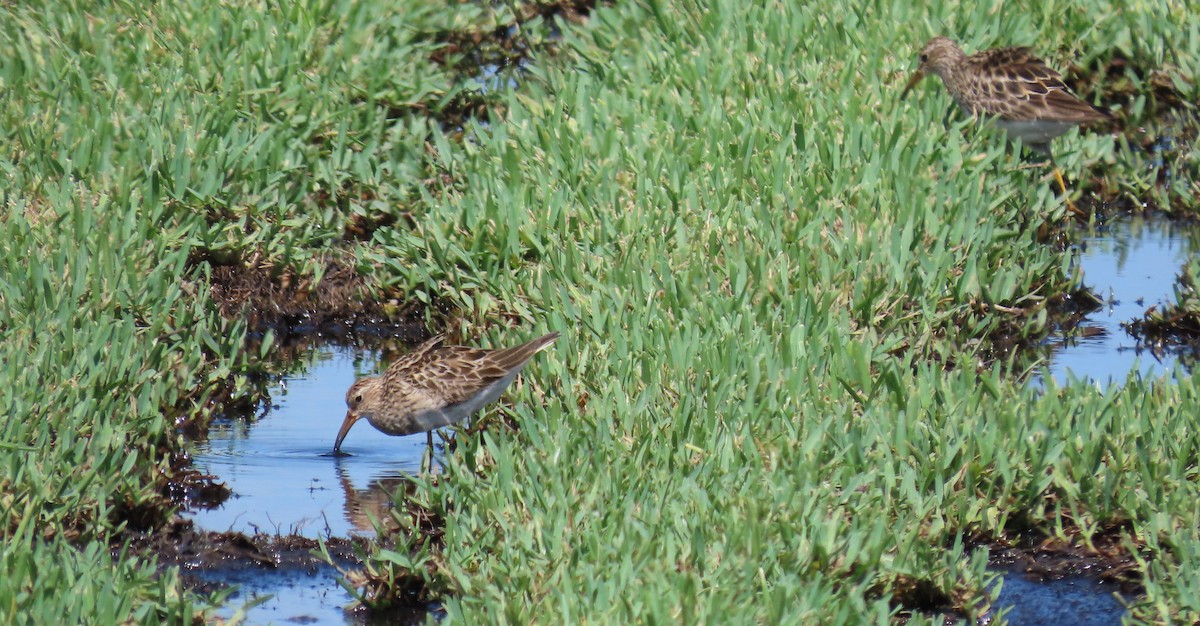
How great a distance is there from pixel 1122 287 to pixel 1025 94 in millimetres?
1025

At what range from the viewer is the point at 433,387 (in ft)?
20.9

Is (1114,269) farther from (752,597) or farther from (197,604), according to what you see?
(197,604)

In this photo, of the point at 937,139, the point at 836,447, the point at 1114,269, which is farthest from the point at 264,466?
the point at 1114,269

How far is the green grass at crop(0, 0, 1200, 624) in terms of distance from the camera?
5.13 meters

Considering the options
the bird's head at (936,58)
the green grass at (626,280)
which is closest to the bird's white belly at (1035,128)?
the green grass at (626,280)

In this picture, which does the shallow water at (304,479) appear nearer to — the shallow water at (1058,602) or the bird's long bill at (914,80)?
the shallow water at (1058,602)

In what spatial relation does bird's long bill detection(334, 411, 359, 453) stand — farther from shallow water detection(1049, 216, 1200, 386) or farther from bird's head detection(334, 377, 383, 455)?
shallow water detection(1049, 216, 1200, 386)

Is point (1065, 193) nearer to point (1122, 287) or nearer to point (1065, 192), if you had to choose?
point (1065, 192)

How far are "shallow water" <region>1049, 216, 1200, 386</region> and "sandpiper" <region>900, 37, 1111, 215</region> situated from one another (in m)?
Result: 0.42

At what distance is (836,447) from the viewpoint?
5621 mm

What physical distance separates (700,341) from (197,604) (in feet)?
6.74

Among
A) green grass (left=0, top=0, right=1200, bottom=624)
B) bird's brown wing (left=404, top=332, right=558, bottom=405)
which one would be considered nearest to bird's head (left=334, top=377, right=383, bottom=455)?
bird's brown wing (left=404, top=332, right=558, bottom=405)

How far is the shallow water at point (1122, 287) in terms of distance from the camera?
291 inches

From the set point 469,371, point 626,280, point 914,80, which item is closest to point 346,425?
point 469,371
